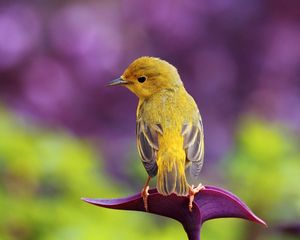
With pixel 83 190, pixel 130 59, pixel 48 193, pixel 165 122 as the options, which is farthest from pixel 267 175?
pixel 130 59

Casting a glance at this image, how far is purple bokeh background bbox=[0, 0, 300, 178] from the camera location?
4.89 metres

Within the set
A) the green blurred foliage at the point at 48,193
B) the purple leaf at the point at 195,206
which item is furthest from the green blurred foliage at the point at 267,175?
the purple leaf at the point at 195,206

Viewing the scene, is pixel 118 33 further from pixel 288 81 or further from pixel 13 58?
pixel 288 81

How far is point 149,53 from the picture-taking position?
541 centimetres

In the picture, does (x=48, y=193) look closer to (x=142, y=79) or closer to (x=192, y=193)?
(x=142, y=79)

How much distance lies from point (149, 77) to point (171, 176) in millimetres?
432

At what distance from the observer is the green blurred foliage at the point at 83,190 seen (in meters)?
2.81

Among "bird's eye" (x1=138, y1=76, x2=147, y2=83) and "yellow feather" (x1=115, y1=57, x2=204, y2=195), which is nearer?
"yellow feather" (x1=115, y1=57, x2=204, y2=195)

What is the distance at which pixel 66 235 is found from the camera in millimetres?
2643

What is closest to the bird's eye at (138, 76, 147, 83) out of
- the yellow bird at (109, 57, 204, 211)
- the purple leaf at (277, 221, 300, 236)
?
the yellow bird at (109, 57, 204, 211)

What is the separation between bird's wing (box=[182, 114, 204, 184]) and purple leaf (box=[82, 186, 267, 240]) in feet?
1.83

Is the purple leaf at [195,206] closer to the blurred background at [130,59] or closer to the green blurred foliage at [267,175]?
the green blurred foliage at [267,175]

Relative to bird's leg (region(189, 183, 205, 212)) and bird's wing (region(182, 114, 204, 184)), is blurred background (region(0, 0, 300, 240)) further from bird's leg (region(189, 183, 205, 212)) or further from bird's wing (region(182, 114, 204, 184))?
bird's leg (region(189, 183, 205, 212))

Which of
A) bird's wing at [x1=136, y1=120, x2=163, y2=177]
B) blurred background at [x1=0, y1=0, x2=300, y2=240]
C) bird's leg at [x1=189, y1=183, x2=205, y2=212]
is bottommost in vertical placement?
bird's leg at [x1=189, y1=183, x2=205, y2=212]
